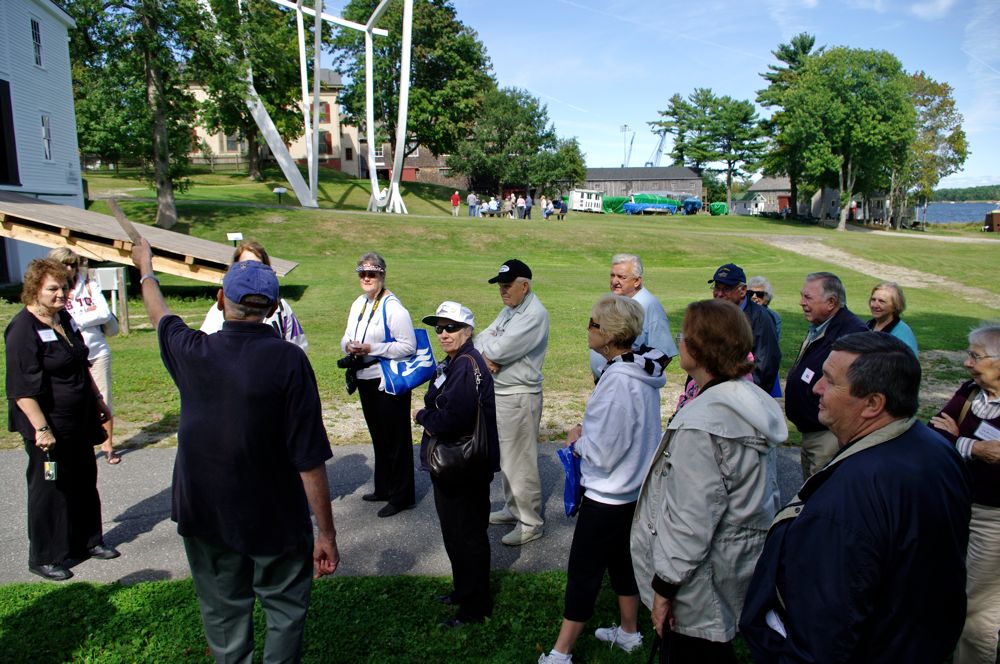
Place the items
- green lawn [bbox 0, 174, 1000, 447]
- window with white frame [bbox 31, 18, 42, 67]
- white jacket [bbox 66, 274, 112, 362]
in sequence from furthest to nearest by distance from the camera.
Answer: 1. window with white frame [bbox 31, 18, 42, 67]
2. green lawn [bbox 0, 174, 1000, 447]
3. white jacket [bbox 66, 274, 112, 362]

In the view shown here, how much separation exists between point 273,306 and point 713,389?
1856 mm

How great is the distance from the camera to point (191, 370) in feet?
9.07

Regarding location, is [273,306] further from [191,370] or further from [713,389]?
[713,389]

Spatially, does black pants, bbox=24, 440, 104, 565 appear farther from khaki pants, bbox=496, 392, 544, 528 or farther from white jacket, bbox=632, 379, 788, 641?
white jacket, bbox=632, 379, 788, 641

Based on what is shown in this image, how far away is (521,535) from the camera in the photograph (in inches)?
196

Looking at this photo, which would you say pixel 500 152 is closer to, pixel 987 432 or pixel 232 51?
pixel 232 51

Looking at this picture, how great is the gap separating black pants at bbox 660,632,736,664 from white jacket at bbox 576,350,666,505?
0.71 m

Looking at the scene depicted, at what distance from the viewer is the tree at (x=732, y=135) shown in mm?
71250

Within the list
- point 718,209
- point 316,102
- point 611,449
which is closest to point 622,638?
point 611,449

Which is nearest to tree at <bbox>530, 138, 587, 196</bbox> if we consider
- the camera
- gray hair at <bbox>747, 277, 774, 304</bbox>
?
gray hair at <bbox>747, 277, 774, 304</bbox>

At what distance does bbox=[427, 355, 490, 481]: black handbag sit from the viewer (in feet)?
12.6

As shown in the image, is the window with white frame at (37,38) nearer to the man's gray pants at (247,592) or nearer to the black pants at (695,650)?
the man's gray pants at (247,592)

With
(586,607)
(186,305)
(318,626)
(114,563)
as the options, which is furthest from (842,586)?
(186,305)

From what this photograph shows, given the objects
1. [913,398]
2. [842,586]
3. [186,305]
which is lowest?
A: [186,305]
